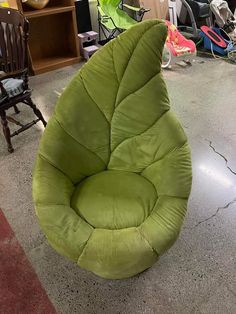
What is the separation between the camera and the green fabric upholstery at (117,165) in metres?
1.12

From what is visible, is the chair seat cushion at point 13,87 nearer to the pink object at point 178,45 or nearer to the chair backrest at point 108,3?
the chair backrest at point 108,3

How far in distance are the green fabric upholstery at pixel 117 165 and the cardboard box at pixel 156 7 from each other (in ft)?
10.6

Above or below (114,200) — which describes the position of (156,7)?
above

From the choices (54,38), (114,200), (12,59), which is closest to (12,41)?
(12,59)

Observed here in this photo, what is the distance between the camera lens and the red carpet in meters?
1.28

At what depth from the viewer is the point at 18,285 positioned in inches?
Answer: 53.6

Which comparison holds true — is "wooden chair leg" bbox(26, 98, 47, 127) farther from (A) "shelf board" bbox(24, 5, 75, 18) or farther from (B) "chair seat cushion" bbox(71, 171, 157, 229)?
(A) "shelf board" bbox(24, 5, 75, 18)

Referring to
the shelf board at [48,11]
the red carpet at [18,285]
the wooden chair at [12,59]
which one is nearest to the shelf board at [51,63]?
the shelf board at [48,11]

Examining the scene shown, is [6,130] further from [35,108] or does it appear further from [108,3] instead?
[108,3]

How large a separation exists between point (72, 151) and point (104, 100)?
294 mm

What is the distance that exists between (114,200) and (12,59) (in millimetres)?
1493

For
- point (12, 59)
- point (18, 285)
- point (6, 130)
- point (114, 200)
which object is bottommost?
point (18, 285)

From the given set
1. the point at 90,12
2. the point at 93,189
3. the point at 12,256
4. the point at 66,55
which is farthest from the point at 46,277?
the point at 90,12

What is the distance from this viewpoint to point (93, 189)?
4.32 feet
